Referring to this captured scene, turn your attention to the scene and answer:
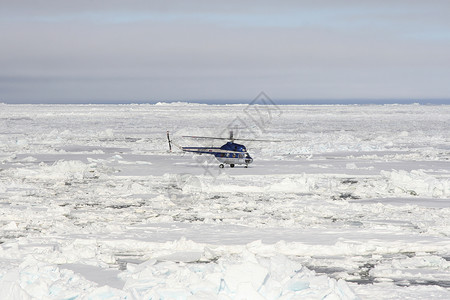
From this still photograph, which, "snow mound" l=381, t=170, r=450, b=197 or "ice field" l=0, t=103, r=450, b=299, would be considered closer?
"ice field" l=0, t=103, r=450, b=299

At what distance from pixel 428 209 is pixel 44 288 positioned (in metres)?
11.7

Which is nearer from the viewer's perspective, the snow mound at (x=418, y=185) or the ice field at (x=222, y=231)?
the ice field at (x=222, y=231)

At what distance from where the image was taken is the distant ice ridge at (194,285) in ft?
24.8

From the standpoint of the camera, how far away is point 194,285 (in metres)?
7.76

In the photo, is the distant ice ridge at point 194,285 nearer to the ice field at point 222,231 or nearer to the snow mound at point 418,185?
the ice field at point 222,231

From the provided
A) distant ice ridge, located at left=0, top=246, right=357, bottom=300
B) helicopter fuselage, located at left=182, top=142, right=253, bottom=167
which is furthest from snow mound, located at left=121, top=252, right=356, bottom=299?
helicopter fuselage, located at left=182, top=142, right=253, bottom=167

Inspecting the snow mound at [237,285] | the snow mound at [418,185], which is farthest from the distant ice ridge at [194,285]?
the snow mound at [418,185]

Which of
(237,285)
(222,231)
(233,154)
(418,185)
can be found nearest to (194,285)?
(237,285)

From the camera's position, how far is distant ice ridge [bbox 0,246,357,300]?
755cm

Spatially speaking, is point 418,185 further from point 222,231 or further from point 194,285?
point 194,285

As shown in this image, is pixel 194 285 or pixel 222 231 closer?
pixel 194 285

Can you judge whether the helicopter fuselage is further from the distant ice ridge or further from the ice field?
the distant ice ridge

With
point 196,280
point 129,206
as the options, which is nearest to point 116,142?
point 129,206

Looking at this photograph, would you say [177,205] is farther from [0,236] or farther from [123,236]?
[0,236]
